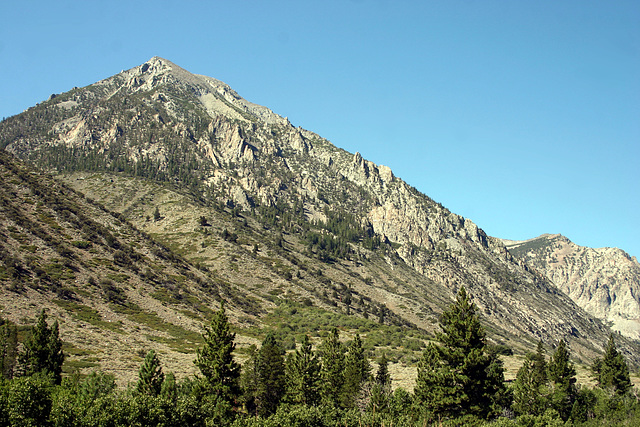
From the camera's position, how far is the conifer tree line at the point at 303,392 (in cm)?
4006

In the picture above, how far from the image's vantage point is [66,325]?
326 feet

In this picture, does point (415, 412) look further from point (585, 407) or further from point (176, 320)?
point (176, 320)

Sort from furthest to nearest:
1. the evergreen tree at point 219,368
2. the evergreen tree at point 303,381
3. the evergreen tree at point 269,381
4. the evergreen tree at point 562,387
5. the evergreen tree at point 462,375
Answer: the evergreen tree at point 562,387 → the evergreen tree at point 269,381 → the evergreen tree at point 303,381 → the evergreen tree at point 219,368 → the evergreen tree at point 462,375

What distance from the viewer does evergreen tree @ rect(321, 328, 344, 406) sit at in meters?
66.1

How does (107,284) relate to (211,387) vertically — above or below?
A: above

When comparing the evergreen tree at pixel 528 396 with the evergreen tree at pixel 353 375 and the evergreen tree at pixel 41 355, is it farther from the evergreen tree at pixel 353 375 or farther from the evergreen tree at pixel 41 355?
the evergreen tree at pixel 41 355

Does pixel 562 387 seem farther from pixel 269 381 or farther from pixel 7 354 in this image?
pixel 7 354

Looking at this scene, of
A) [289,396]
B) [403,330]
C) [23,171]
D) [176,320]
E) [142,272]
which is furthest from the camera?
[23,171]

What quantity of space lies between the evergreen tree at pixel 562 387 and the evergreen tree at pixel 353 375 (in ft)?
106

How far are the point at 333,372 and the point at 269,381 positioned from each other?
1065cm

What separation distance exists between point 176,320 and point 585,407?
100032 mm

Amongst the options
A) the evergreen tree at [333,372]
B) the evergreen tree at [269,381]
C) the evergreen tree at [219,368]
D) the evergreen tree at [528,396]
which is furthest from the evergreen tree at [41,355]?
the evergreen tree at [528,396]

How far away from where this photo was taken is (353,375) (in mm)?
67188

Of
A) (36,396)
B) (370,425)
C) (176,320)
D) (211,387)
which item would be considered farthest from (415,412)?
(176,320)
